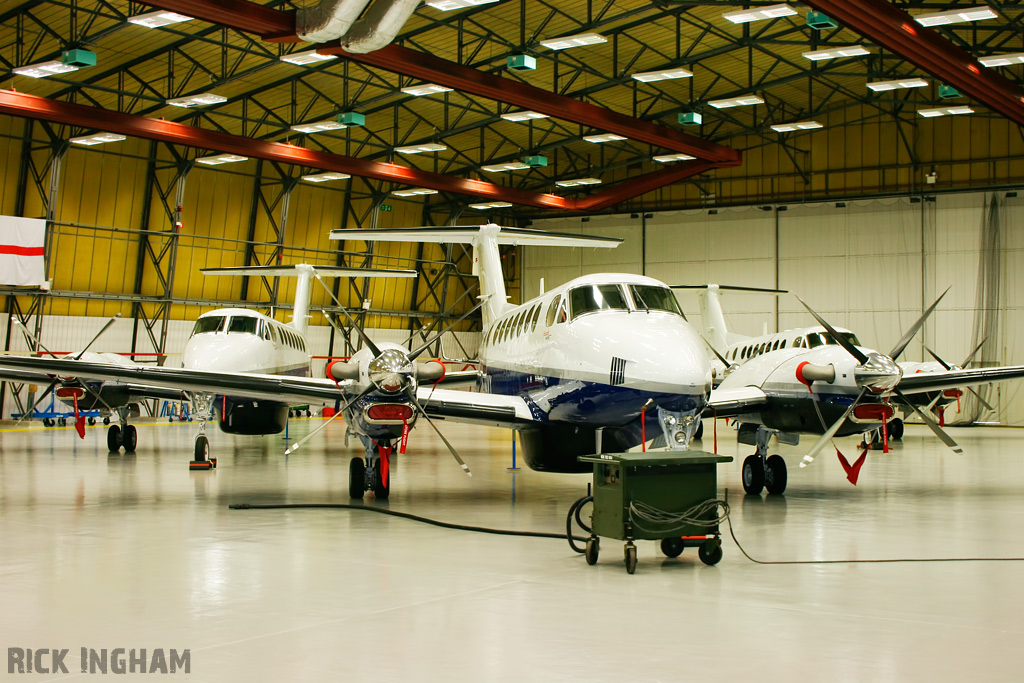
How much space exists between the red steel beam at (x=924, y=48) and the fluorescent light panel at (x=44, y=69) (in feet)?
58.8

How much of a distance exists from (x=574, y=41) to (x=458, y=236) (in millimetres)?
8506

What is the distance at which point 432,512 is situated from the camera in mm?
11250

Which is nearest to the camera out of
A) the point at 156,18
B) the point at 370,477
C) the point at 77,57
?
the point at 370,477

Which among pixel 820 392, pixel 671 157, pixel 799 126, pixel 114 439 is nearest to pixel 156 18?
pixel 114 439

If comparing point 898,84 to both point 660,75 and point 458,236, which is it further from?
point 458,236

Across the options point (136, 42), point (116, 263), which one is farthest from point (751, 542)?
point (116, 263)

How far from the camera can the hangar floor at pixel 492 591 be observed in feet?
16.6

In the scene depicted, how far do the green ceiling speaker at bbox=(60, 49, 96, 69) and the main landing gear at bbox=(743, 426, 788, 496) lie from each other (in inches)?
702

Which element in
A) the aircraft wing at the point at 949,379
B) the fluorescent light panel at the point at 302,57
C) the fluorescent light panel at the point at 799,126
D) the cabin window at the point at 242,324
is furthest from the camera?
the fluorescent light panel at the point at 799,126

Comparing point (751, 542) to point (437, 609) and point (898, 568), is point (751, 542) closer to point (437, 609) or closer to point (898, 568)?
point (898, 568)

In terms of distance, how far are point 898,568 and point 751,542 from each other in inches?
65.2

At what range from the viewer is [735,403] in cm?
1293

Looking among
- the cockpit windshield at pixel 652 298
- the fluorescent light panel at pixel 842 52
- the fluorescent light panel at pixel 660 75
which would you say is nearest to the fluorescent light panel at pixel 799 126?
the fluorescent light panel at pixel 842 52

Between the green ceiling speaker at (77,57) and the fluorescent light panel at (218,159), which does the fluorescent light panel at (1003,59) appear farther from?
the fluorescent light panel at (218,159)
